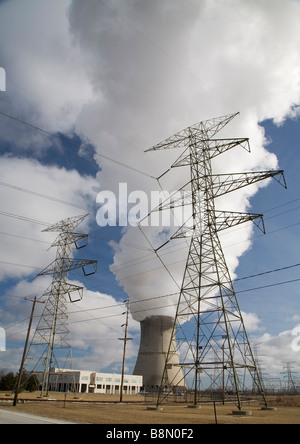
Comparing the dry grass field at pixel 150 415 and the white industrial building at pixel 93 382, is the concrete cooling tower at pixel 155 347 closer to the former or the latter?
the white industrial building at pixel 93 382

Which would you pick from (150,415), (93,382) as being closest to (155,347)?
(93,382)

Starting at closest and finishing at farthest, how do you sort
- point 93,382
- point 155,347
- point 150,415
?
point 150,415
point 155,347
point 93,382

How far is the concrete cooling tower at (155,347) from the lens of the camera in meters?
58.0

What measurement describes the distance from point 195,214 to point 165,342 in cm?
4039

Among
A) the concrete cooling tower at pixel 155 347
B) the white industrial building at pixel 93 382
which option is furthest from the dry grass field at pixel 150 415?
the white industrial building at pixel 93 382

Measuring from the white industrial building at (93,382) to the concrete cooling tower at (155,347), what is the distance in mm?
11639

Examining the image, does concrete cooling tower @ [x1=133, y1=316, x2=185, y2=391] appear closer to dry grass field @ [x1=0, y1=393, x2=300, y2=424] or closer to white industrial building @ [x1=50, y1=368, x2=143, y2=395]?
white industrial building @ [x1=50, y1=368, x2=143, y2=395]

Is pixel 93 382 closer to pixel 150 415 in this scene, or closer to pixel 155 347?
pixel 155 347

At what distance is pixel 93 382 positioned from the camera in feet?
228

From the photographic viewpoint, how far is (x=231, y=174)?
2167 centimetres

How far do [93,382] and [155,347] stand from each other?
2210 cm
